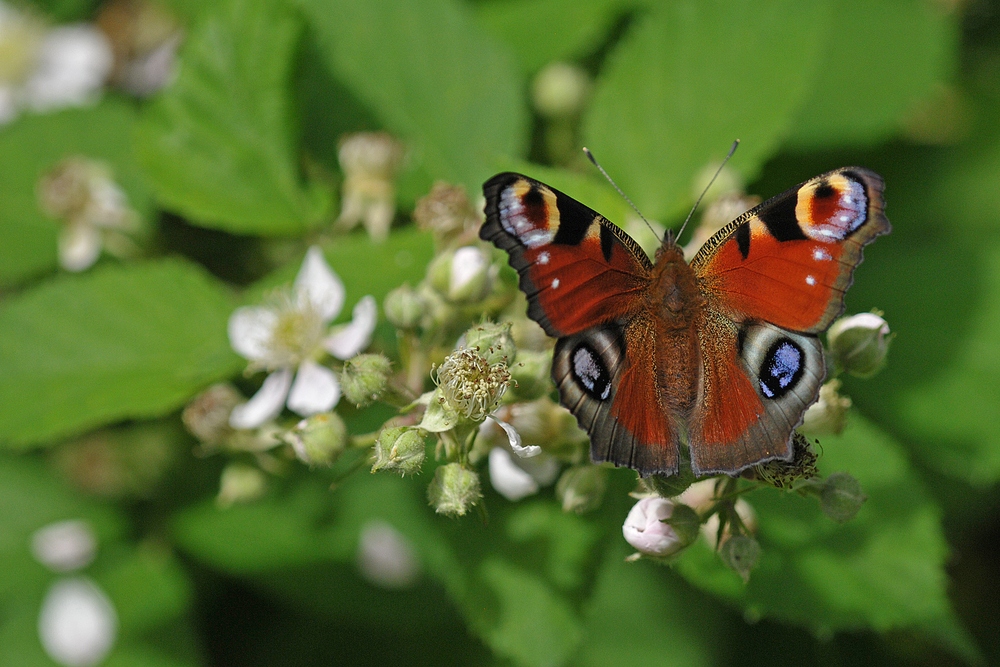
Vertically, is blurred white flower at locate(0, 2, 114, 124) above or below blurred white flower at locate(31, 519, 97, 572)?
above

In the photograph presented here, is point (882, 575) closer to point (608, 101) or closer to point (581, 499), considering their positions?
point (581, 499)

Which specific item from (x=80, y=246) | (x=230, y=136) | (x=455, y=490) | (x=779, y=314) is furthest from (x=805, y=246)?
(x=80, y=246)

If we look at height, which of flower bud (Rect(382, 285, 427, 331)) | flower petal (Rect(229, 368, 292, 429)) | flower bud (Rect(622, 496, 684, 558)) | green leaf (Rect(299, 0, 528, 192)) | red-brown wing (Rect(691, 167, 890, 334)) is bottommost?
flower petal (Rect(229, 368, 292, 429))

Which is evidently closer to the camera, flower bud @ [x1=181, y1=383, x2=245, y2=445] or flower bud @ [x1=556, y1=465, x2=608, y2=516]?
flower bud @ [x1=556, y1=465, x2=608, y2=516]

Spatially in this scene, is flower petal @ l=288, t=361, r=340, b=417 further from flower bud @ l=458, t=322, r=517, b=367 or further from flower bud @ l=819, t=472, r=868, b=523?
flower bud @ l=819, t=472, r=868, b=523

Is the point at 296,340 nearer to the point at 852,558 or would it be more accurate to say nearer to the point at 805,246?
the point at 805,246

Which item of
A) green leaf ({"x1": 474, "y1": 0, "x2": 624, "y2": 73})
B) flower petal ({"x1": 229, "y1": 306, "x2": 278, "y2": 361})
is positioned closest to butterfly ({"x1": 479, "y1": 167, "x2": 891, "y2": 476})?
flower petal ({"x1": 229, "y1": 306, "x2": 278, "y2": 361})

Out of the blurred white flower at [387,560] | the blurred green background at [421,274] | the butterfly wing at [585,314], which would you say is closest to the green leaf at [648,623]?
the blurred green background at [421,274]
